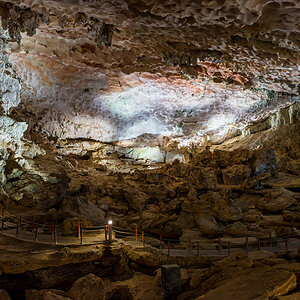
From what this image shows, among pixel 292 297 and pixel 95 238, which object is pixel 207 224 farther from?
pixel 292 297

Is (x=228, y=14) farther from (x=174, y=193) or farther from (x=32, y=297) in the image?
(x=174, y=193)

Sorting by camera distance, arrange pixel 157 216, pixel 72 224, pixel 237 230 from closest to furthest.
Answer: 1. pixel 72 224
2. pixel 237 230
3. pixel 157 216

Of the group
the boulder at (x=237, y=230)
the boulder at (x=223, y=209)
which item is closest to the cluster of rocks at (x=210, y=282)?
the boulder at (x=237, y=230)

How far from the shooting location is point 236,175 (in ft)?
59.0

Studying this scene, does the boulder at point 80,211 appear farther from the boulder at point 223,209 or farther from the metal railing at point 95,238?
the boulder at point 223,209

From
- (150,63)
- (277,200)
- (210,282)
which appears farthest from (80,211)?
(277,200)

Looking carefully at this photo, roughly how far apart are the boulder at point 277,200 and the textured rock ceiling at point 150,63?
5462 mm

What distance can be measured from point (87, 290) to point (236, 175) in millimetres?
13852

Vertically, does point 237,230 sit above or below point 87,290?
above

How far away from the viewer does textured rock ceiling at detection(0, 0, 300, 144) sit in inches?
273

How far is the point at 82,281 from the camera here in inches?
247

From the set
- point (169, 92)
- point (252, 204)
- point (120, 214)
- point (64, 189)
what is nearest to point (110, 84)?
point (169, 92)

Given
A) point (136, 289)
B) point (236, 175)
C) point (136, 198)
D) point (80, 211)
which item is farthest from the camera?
point (236, 175)

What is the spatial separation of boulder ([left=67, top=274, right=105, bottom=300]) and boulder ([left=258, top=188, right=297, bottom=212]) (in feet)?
33.0
